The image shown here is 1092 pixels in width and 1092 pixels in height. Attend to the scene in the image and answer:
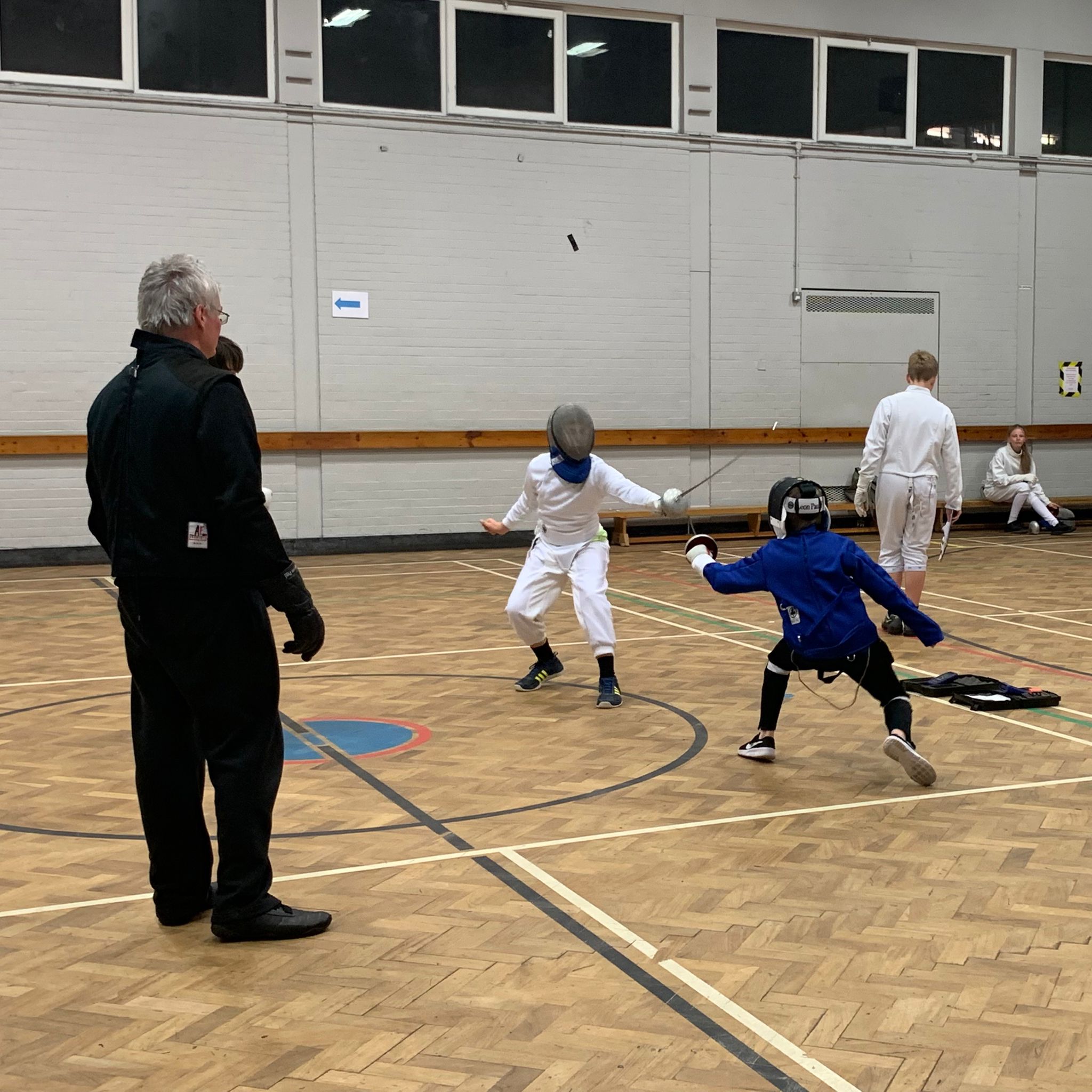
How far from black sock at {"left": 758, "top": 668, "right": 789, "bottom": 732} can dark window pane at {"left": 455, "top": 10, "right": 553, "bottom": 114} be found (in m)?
10.6

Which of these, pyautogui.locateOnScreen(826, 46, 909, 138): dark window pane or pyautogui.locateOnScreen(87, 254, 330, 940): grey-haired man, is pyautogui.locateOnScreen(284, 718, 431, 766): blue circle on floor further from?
pyautogui.locateOnScreen(826, 46, 909, 138): dark window pane

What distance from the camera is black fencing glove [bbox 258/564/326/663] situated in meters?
3.68

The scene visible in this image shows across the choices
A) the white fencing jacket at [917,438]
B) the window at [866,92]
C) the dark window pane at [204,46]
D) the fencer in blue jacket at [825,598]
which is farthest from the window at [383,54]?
the fencer in blue jacket at [825,598]

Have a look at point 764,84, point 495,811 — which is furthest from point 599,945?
point 764,84

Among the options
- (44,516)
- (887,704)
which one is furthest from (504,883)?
(44,516)

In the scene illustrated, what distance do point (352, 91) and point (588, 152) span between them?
2708mm

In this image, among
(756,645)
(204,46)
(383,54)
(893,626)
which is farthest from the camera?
(383,54)

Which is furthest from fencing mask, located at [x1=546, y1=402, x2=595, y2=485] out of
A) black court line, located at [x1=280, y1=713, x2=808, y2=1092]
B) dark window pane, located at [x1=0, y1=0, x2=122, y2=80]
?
dark window pane, located at [x1=0, y1=0, x2=122, y2=80]

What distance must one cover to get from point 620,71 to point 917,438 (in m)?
7.70

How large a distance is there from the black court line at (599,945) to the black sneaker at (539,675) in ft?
5.65

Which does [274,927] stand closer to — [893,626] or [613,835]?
[613,835]

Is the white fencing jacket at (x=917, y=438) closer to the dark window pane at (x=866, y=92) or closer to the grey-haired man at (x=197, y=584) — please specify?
the grey-haired man at (x=197, y=584)

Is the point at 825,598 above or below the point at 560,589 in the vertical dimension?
above

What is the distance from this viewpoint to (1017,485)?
1681 centimetres
